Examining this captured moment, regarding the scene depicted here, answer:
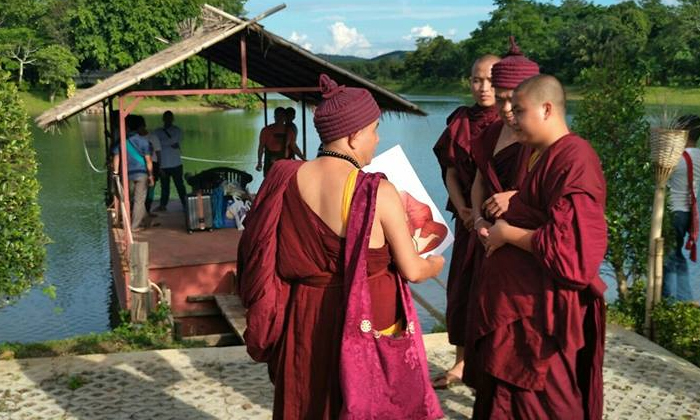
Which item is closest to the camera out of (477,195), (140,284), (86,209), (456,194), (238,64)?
(477,195)

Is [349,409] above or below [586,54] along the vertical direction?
below

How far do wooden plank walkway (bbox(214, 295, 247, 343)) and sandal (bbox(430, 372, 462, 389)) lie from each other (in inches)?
99.0

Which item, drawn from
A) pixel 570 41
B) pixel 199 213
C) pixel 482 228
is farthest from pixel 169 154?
pixel 570 41

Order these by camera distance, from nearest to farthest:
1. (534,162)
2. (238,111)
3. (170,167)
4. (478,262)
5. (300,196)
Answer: (300,196) < (534,162) < (478,262) < (170,167) < (238,111)

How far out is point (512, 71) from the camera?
369 centimetres

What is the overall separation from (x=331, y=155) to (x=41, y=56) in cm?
4602

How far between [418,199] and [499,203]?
1.36ft

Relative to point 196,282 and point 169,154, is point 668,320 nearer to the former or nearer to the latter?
point 196,282

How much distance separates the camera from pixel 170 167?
11359mm

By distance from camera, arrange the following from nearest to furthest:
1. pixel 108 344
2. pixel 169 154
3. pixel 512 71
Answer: pixel 512 71 → pixel 108 344 → pixel 169 154

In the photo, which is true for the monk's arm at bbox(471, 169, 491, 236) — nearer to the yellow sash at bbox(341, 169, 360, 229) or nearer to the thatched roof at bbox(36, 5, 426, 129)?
the yellow sash at bbox(341, 169, 360, 229)

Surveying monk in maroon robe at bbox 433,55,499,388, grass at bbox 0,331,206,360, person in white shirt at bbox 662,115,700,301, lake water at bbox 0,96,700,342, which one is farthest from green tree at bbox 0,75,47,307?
person in white shirt at bbox 662,115,700,301

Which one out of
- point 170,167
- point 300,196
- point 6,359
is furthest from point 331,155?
point 170,167

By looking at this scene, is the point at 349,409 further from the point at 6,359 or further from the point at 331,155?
the point at 6,359
